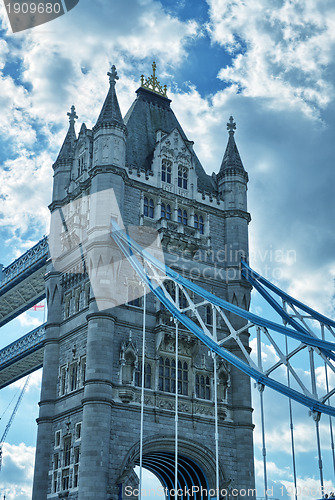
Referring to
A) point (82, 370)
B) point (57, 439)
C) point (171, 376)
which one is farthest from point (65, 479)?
point (171, 376)

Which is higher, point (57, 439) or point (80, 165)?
point (80, 165)

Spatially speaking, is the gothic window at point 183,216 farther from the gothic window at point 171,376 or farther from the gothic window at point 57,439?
the gothic window at point 57,439

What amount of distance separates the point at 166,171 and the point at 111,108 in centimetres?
538

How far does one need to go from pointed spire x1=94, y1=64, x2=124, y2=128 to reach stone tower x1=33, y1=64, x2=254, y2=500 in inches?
3.6

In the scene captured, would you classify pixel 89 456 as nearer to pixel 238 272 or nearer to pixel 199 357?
pixel 199 357

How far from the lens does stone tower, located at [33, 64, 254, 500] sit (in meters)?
38.8

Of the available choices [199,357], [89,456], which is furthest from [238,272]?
[89,456]

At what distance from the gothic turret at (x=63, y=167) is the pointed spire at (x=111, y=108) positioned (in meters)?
5.32

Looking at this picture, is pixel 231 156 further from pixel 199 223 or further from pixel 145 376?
pixel 145 376

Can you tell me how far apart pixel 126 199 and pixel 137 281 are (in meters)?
5.42

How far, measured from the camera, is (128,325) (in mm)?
41281

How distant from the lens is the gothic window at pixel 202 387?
139 feet

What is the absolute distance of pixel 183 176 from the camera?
48.6m

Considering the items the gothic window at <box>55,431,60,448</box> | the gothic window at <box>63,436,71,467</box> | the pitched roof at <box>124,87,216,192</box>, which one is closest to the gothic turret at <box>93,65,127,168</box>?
the pitched roof at <box>124,87,216,192</box>
